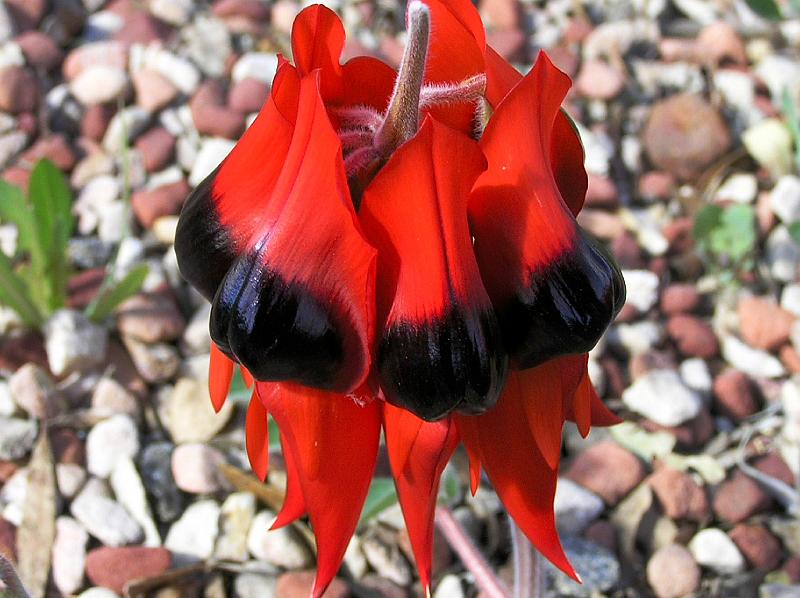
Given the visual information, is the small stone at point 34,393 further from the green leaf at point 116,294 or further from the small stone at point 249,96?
the small stone at point 249,96

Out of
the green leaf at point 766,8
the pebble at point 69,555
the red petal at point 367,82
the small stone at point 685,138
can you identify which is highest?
the red petal at point 367,82

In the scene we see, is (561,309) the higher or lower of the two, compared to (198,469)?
higher

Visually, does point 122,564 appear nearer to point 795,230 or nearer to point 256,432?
point 256,432

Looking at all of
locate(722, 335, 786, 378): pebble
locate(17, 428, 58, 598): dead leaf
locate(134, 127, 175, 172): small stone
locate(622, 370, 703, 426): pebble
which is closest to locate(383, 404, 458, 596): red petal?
locate(17, 428, 58, 598): dead leaf

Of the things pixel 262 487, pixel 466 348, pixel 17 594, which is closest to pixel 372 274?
pixel 466 348

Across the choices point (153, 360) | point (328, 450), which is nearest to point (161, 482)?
point (153, 360)

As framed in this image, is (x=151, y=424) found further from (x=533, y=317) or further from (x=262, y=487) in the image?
(x=533, y=317)

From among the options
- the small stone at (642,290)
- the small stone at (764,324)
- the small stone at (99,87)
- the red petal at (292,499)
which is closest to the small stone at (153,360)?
the small stone at (99,87)
